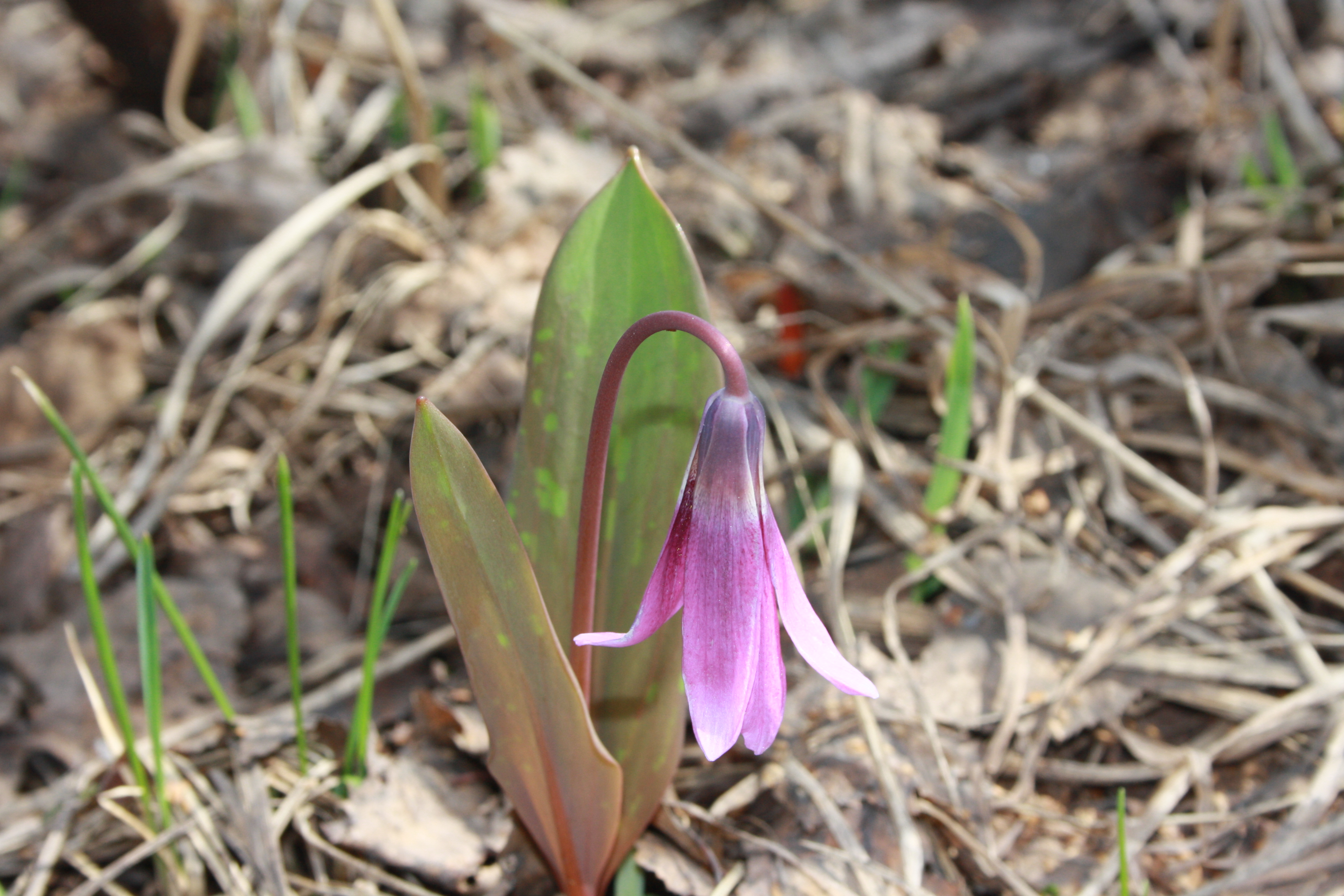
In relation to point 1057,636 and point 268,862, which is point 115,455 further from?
point 1057,636

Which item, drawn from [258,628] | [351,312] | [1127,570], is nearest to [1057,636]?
[1127,570]

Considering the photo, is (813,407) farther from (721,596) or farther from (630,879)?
(721,596)

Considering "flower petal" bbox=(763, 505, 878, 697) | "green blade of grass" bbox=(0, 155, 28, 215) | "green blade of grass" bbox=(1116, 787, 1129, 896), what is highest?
"flower petal" bbox=(763, 505, 878, 697)

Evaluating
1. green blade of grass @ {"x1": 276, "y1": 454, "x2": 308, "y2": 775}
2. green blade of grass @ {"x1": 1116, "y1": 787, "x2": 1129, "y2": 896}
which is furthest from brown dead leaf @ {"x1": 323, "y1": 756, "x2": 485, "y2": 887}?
green blade of grass @ {"x1": 1116, "y1": 787, "x2": 1129, "y2": 896}

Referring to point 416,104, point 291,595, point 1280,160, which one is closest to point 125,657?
point 291,595

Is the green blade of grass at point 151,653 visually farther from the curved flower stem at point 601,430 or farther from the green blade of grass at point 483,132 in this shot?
the green blade of grass at point 483,132

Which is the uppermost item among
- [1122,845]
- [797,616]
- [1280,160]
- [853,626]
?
[797,616]

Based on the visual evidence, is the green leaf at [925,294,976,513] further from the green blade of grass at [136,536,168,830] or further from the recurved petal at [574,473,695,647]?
the green blade of grass at [136,536,168,830]
